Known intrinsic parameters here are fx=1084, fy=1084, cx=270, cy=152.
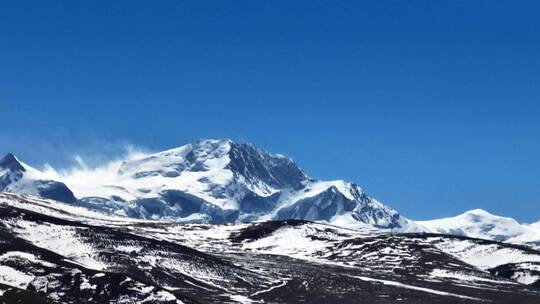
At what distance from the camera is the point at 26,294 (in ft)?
599

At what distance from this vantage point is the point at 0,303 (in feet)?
568

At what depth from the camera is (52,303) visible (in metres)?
183

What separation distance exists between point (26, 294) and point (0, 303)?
9.48 metres

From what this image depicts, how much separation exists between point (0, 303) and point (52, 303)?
11998 millimetres

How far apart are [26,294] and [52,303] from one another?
459cm
